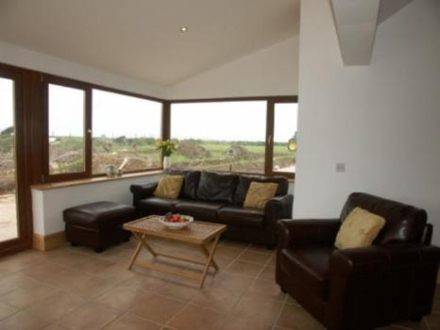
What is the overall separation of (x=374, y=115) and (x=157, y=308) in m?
2.81

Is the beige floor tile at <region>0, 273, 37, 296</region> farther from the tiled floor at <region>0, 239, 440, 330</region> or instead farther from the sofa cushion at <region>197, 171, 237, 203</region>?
the sofa cushion at <region>197, 171, 237, 203</region>

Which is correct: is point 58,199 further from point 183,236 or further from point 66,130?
point 183,236

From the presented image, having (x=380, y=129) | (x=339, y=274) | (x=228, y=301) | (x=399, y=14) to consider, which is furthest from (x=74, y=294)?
(x=399, y=14)

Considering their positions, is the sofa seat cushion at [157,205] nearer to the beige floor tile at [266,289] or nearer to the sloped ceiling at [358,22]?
the beige floor tile at [266,289]

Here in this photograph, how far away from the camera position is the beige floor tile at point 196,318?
89.2 inches

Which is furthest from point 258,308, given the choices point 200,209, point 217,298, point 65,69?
point 65,69

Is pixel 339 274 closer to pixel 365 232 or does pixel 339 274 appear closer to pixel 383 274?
pixel 383 274

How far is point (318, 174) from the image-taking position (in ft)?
11.2

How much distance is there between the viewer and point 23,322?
2.26 meters

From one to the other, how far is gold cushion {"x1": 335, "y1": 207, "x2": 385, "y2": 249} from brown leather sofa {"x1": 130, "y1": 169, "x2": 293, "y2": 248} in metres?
1.29

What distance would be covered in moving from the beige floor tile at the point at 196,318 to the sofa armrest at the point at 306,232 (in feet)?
2.72

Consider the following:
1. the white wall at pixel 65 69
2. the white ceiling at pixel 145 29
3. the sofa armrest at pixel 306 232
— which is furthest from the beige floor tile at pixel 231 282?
the white wall at pixel 65 69

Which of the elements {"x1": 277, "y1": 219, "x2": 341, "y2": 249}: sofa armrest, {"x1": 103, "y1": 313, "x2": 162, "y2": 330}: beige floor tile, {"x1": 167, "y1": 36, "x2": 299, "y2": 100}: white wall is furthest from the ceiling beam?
{"x1": 103, "y1": 313, "x2": 162, "y2": 330}: beige floor tile

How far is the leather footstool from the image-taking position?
3615mm
